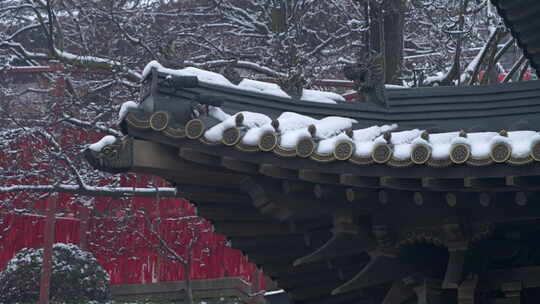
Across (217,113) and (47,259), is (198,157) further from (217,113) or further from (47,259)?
(47,259)

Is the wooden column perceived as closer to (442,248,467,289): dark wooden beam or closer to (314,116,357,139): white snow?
(314,116,357,139): white snow

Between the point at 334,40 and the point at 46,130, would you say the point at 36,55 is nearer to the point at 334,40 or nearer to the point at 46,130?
the point at 46,130

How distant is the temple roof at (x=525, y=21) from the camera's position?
6055 mm

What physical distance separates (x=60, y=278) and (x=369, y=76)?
36.5ft

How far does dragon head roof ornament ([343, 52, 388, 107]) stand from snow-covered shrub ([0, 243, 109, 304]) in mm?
10657

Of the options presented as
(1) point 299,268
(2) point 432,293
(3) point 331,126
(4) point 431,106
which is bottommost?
(2) point 432,293

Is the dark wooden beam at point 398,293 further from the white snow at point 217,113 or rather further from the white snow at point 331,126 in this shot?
the white snow at point 217,113

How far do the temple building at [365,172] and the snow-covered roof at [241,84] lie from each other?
0.01 meters

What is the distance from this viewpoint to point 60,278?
15281mm

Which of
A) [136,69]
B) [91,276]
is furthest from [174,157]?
[91,276]

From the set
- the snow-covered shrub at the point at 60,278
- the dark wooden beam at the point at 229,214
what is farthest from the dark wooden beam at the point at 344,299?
the snow-covered shrub at the point at 60,278

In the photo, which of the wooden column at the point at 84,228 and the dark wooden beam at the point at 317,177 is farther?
the wooden column at the point at 84,228

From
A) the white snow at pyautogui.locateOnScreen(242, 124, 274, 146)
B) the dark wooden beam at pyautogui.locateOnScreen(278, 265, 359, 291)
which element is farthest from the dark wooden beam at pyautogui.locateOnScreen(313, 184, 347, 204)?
the dark wooden beam at pyautogui.locateOnScreen(278, 265, 359, 291)

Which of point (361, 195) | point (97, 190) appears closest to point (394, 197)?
point (361, 195)
